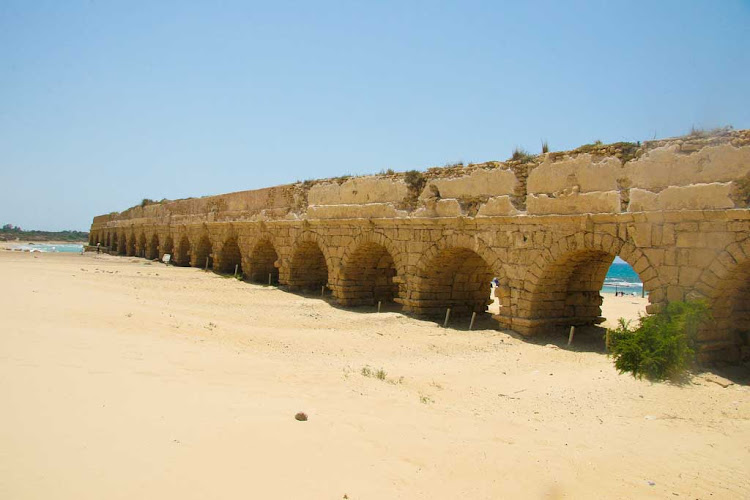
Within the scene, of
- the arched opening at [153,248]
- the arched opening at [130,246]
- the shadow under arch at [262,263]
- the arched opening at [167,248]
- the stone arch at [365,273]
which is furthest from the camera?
the arched opening at [130,246]

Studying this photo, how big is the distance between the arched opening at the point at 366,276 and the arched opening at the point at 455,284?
210 centimetres

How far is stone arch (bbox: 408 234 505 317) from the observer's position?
477 inches

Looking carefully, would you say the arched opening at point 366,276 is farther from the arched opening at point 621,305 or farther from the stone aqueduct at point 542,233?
the arched opening at point 621,305

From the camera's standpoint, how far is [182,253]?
25.9 m

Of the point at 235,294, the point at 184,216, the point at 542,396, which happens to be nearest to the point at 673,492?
the point at 542,396

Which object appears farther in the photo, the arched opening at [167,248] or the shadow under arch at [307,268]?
the arched opening at [167,248]

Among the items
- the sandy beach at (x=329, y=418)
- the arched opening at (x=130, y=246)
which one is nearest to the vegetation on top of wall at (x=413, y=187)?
the sandy beach at (x=329, y=418)

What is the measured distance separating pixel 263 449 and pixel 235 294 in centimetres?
1171

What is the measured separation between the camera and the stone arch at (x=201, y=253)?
23891mm

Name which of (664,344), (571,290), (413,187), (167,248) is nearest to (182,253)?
(167,248)

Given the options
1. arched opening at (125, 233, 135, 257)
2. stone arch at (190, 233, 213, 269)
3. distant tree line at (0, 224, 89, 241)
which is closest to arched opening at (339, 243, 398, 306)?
stone arch at (190, 233, 213, 269)

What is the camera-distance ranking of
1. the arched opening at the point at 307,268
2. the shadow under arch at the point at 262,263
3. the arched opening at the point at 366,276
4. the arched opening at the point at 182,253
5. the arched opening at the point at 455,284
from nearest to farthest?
1. the arched opening at the point at 455,284
2. the arched opening at the point at 366,276
3. the arched opening at the point at 307,268
4. the shadow under arch at the point at 262,263
5. the arched opening at the point at 182,253

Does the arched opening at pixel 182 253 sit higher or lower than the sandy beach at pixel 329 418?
higher

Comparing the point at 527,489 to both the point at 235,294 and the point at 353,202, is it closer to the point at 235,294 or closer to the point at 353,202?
the point at 353,202
